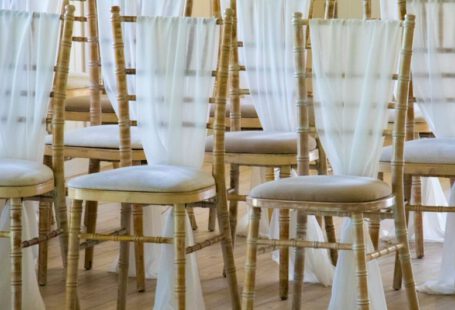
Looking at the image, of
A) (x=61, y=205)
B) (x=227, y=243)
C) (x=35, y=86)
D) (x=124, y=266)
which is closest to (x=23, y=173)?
(x=61, y=205)

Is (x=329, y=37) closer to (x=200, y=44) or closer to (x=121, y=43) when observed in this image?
(x=200, y=44)

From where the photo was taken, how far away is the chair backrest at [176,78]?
133 inches

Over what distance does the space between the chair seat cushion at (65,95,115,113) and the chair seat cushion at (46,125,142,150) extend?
1.38 feet

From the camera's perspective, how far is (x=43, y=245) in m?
3.92

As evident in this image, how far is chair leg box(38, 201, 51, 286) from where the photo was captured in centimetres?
382

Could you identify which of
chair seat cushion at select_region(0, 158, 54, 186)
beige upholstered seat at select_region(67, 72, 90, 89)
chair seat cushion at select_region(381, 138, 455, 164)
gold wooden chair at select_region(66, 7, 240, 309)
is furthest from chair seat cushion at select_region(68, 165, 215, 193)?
beige upholstered seat at select_region(67, 72, 90, 89)

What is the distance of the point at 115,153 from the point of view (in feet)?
12.6

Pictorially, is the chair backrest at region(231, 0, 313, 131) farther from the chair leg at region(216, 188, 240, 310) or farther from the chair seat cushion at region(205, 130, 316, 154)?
the chair leg at region(216, 188, 240, 310)

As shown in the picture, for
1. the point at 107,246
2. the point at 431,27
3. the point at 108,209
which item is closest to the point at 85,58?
the point at 108,209

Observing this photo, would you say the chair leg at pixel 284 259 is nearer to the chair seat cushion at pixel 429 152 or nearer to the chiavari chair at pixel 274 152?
the chiavari chair at pixel 274 152

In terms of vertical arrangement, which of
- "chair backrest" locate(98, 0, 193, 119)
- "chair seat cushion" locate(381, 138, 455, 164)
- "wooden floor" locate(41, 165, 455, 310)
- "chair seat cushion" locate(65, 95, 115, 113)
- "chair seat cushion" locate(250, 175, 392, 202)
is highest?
"chair backrest" locate(98, 0, 193, 119)

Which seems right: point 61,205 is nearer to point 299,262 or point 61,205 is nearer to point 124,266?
point 124,266

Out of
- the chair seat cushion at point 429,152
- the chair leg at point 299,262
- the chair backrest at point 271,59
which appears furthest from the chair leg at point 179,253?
the chair backrest at point 271,59

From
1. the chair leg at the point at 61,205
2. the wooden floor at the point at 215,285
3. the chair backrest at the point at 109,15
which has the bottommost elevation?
the wooden floor at the point at 215,285
